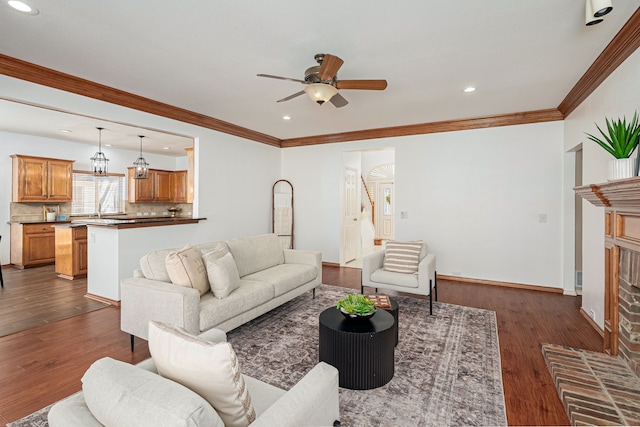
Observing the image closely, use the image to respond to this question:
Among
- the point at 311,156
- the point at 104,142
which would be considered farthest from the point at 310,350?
the point at 104,142

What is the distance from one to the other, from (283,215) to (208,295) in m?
3.85

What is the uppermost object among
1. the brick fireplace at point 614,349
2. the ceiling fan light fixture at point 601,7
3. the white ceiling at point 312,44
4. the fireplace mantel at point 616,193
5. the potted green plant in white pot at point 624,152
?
the white ceiling at point 312,44

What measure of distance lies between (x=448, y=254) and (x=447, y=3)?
13.7ft

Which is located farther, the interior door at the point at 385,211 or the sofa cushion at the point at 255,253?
the interior door at the point at 385,211

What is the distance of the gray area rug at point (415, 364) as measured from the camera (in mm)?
2041

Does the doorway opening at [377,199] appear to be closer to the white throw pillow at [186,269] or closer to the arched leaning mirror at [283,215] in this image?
the arched leaning mirror at [283,215]

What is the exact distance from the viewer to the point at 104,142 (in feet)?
23.8

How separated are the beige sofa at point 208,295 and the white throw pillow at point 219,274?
0.22ft

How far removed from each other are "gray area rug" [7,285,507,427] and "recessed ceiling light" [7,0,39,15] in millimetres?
2773

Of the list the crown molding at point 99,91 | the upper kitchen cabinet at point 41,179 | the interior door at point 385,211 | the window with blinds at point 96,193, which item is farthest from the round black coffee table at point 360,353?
the interior door at point 385,211

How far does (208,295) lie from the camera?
309 centimetres

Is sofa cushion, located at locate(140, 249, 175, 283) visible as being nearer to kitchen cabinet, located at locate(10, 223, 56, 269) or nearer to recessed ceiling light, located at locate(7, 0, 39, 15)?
recessed ceiling light, located at locate(7, 0, 39, 15)

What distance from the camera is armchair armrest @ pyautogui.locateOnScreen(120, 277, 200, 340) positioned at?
2600 millimetres

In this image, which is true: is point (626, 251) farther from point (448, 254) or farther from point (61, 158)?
point (61, 158)
